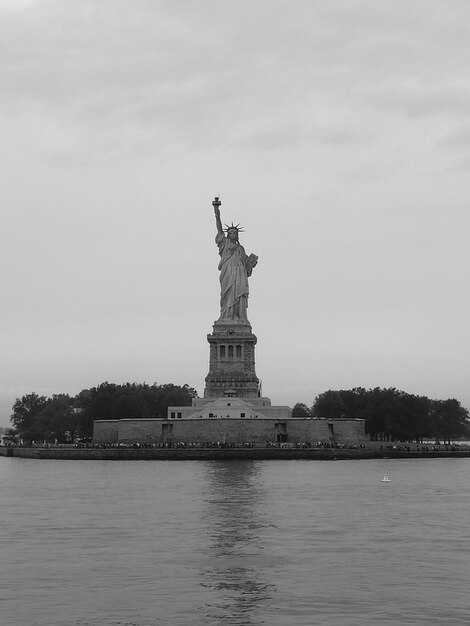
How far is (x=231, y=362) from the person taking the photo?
9231cm

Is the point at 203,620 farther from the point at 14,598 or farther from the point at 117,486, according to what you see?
the point at 117,486

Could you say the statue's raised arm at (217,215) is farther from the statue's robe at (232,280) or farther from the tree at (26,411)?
the tree at (26,411)

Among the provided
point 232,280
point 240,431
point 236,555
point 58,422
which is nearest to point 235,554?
point 236,555

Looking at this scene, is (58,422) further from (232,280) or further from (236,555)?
(236,555)

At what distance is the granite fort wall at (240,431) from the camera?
85.1 metres

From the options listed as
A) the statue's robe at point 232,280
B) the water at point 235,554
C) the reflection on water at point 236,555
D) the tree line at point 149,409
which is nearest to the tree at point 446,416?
the tree line at point 149,409

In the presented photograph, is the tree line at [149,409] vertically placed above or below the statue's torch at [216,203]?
below

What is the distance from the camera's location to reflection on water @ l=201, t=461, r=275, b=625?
22766 millimetres

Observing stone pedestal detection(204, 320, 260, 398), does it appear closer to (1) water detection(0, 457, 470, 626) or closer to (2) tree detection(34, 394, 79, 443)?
(2) tree detection(34, 394, 79, 443)

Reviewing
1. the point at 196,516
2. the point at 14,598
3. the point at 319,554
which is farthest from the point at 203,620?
the point at 196,516

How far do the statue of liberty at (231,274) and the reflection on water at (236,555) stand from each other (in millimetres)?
44065

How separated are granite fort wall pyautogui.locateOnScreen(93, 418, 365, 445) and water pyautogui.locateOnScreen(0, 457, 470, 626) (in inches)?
1231

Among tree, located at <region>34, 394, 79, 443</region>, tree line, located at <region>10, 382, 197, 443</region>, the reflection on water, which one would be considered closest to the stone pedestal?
Answer: tree line, located at <region>10, 382, 197, 443</region>

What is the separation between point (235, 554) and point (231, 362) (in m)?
63.2
